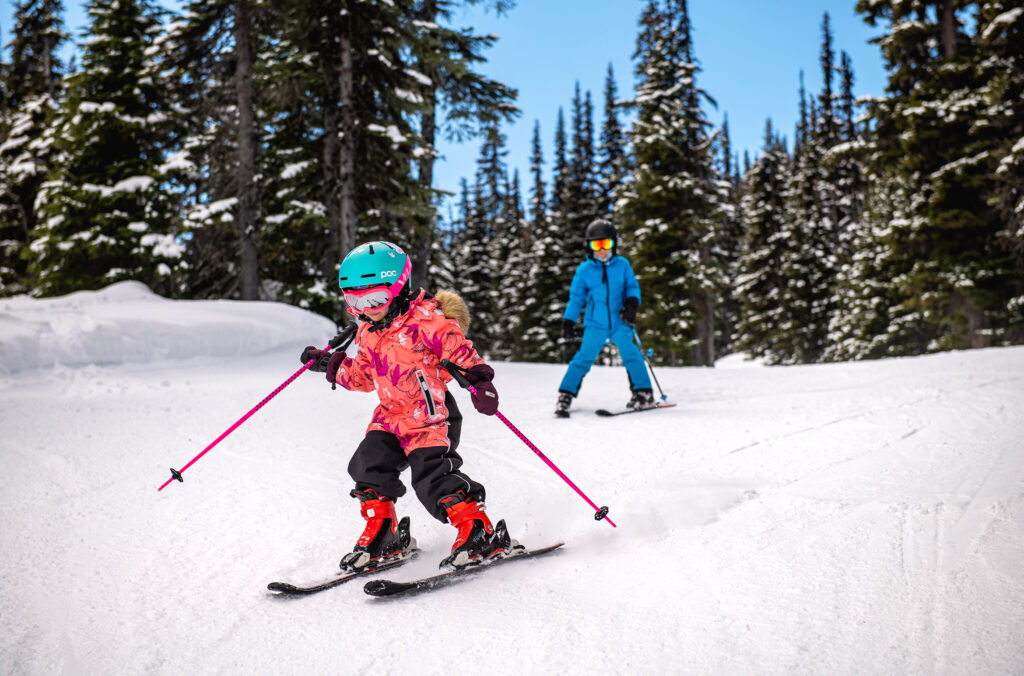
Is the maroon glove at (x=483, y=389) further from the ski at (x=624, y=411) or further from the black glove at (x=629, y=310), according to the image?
the black glove at (x=629, y=310)

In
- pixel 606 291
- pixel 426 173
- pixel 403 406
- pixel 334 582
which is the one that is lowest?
pixel 334 582

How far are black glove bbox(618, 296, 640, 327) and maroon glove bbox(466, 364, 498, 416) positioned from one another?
3.72 meters

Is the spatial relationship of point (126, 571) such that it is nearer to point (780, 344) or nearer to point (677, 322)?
point (677, 322)

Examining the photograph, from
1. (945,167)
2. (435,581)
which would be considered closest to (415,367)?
(435,581)

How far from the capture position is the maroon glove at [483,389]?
2920mm

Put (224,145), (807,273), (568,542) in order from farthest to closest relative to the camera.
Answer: (807,273) < (224,145) < (568,542)

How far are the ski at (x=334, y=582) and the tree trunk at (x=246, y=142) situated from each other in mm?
12181

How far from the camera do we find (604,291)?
6633mm

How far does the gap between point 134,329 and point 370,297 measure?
7631mm

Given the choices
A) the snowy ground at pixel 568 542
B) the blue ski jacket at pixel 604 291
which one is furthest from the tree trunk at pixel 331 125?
the snowy ground at pixel 568 542

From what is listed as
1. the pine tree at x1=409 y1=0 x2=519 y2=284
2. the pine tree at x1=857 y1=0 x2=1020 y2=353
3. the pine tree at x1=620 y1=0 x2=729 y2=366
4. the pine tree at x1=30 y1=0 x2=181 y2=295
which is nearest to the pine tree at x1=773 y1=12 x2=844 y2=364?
the pine tree at x1=620 y1=0 x2=729 y2=366

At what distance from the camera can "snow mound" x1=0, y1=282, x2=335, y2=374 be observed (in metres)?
7.89

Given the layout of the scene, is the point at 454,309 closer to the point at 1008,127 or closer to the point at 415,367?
the point at 415,367

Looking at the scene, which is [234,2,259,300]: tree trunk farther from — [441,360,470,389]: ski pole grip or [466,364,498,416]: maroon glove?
[466,364,498,416]: maroon glove
